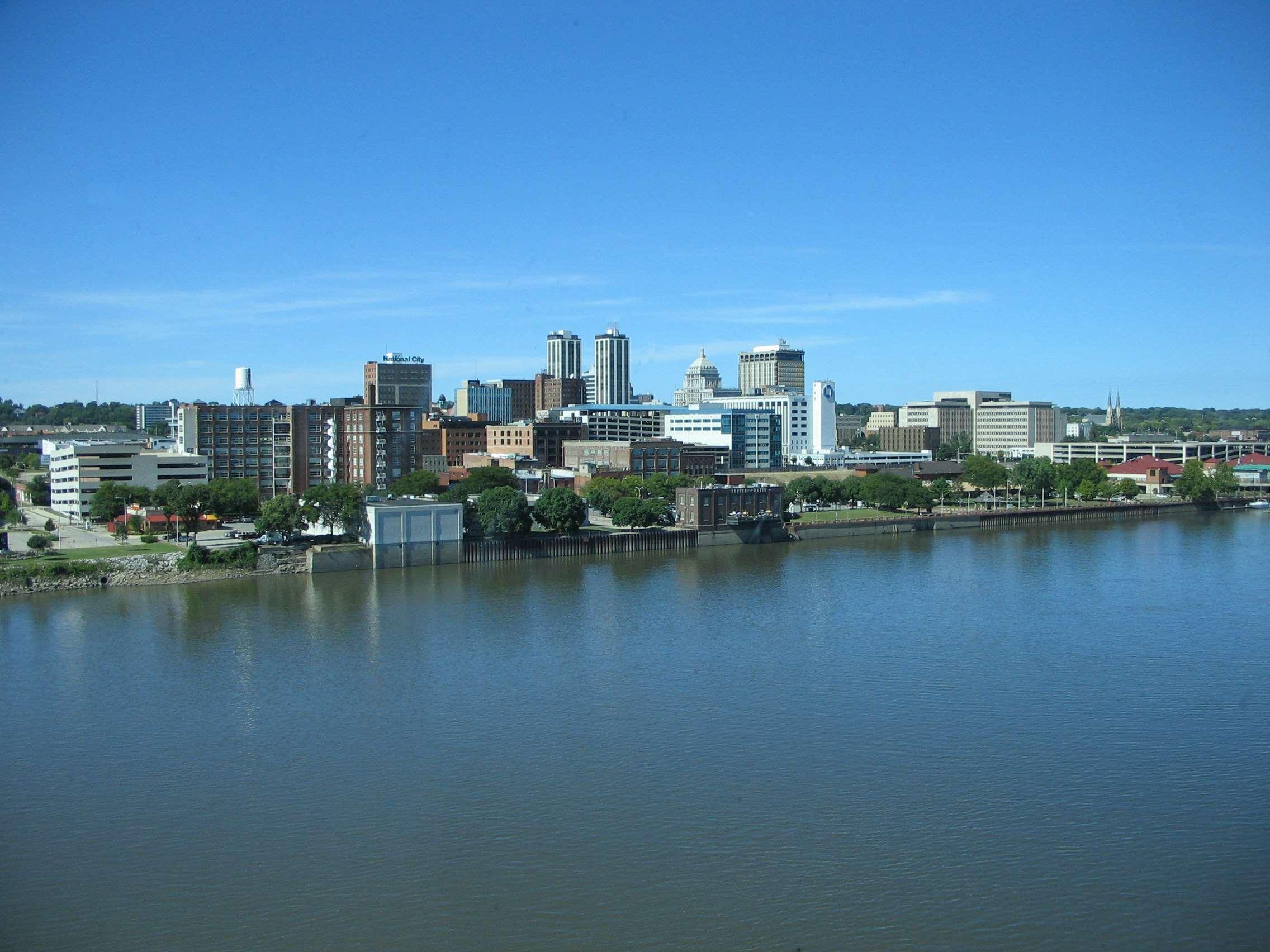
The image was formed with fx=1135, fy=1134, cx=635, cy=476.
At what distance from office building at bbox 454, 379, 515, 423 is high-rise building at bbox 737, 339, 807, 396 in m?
14.8

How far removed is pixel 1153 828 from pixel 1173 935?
3.89ft

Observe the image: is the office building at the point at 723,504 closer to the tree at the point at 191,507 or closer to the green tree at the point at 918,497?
the green tree at the point at 918,497

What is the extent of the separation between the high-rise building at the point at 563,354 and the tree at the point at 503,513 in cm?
4740

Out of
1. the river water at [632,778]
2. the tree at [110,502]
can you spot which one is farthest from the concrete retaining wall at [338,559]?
the tree at [110,502]

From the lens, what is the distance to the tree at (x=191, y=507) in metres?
16.5

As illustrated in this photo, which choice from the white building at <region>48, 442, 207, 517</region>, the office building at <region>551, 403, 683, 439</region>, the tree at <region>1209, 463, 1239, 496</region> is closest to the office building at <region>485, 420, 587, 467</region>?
the office building at <region>551, 403, 683, 439</region>

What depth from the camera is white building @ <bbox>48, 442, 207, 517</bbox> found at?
2044 cm

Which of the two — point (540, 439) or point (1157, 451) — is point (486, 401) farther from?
point (1157, 451)

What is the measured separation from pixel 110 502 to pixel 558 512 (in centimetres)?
750

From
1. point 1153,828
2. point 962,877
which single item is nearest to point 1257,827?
point 1153,828

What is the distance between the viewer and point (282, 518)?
54.1 feet

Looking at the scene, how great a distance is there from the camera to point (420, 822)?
6.36m

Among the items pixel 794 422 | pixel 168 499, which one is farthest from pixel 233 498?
pixel 794 422

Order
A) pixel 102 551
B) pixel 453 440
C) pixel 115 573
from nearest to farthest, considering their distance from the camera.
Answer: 1. pixel 115 573
2. pixel 102 551
3. pixel 453 440
